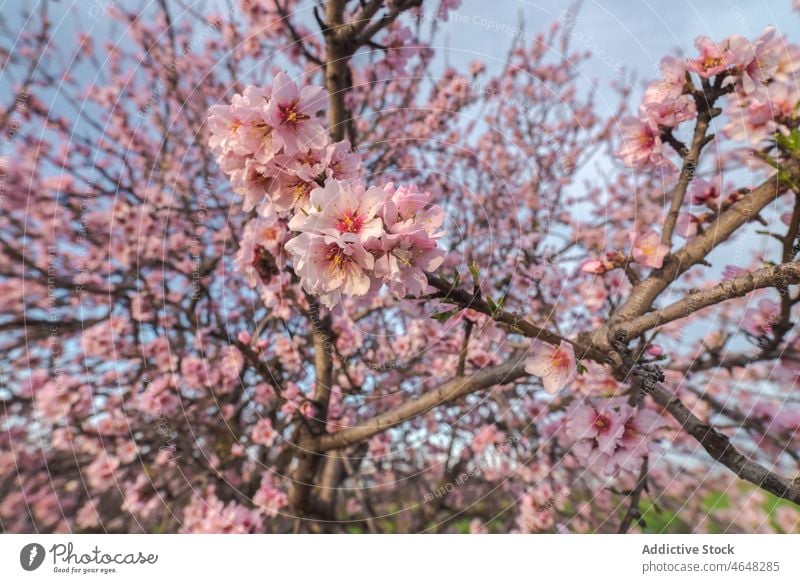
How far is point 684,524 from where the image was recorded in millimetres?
5082

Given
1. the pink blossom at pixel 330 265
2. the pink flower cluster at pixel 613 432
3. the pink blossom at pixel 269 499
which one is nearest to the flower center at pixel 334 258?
the pink blossom at pixel 330 265

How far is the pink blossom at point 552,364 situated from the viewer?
1.71 metres

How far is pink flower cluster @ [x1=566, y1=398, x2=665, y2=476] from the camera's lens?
1805mm

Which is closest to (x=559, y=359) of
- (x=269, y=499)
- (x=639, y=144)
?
(x=639, y=144)

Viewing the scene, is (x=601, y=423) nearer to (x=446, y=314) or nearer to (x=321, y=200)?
(x=446, y=314)

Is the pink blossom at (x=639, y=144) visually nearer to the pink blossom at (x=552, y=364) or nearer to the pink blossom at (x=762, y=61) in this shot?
the pink blossom at (x=762, y=61)

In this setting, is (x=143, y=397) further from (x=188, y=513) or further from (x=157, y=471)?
(x=188, y=513)

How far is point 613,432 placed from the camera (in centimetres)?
181

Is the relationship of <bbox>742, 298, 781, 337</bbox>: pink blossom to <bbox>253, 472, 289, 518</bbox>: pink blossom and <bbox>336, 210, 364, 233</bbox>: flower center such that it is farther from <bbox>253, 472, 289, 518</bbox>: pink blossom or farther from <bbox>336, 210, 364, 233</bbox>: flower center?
<bbox>253, 472, 289, 518</bbox>: pink blossom

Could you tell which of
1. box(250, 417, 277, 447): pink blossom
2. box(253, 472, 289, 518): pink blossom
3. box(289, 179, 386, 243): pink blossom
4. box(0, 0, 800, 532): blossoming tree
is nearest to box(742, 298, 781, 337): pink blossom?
box(0, 0, 800, 532): blossoming tree
